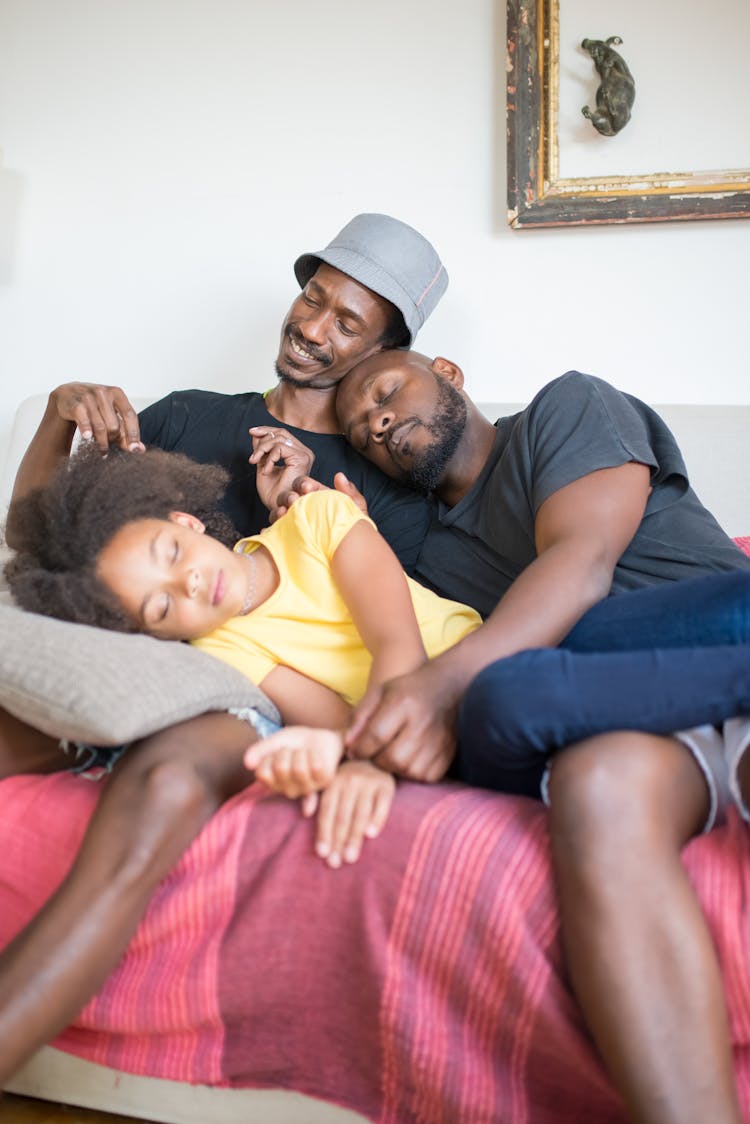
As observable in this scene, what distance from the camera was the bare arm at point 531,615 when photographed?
3.51 ft

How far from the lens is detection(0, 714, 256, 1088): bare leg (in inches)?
34.4

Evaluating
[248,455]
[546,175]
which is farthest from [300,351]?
[546,175]

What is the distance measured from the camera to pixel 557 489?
1.47 meters

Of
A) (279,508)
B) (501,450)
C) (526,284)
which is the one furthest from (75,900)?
(526,284)

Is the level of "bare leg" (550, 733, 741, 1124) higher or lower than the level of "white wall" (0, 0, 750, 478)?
lower

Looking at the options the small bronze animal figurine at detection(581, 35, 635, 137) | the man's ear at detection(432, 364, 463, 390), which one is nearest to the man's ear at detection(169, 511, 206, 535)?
the man's ear at detection(432, 364, 463, 390)

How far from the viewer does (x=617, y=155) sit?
2160mm

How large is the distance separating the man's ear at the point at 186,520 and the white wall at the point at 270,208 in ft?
3.39

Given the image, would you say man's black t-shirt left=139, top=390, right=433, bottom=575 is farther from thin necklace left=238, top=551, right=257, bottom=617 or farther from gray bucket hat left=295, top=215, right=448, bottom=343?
thin necklace left=238, top=551, right=257, bottom=617

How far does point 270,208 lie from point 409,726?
1.71 meters

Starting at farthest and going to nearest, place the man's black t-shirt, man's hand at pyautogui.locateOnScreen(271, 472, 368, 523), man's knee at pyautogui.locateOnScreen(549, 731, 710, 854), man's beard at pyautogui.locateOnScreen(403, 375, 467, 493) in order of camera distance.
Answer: the man's black t-shirt
man's beard at pyautogui.locateOnScreen(403, 375, 467, 493)
man's hand at pyautogui.locateOnScreen(271, 472, 368, 523)
man's knee at pyautogui.locateOnScreen(549, 731, 710, 854)

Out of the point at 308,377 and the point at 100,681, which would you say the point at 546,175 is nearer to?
the point at 308,377

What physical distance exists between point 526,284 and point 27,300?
129 cm

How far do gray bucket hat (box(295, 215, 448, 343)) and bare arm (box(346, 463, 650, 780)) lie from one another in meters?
0.65
